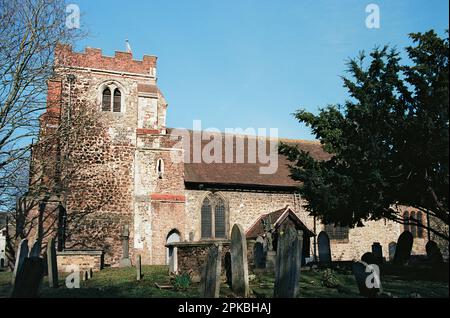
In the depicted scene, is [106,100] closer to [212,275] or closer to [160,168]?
[160,168]

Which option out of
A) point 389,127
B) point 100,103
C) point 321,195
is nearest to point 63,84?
point 100,103

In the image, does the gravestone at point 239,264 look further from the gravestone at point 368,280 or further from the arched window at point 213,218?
the arched window at point 213,218

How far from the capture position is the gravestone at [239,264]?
974 cm

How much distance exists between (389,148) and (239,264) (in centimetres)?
574

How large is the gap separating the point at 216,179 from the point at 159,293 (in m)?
12.3

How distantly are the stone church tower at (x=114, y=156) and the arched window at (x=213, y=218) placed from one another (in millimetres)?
1290

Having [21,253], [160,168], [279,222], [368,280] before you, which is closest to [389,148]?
[368,280]

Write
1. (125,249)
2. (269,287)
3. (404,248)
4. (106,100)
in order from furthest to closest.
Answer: (106,100) < (125,249) < (404,248) < (269,287)

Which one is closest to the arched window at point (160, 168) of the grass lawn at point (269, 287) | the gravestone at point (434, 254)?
the grass lawn at point (269, 287)

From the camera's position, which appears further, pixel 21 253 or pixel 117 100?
pixel 117 100

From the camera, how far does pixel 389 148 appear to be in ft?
39.9

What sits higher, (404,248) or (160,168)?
(160,168)

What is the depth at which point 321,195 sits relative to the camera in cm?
1318

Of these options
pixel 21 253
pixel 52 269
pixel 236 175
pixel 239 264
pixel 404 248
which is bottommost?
pixel 404 248
